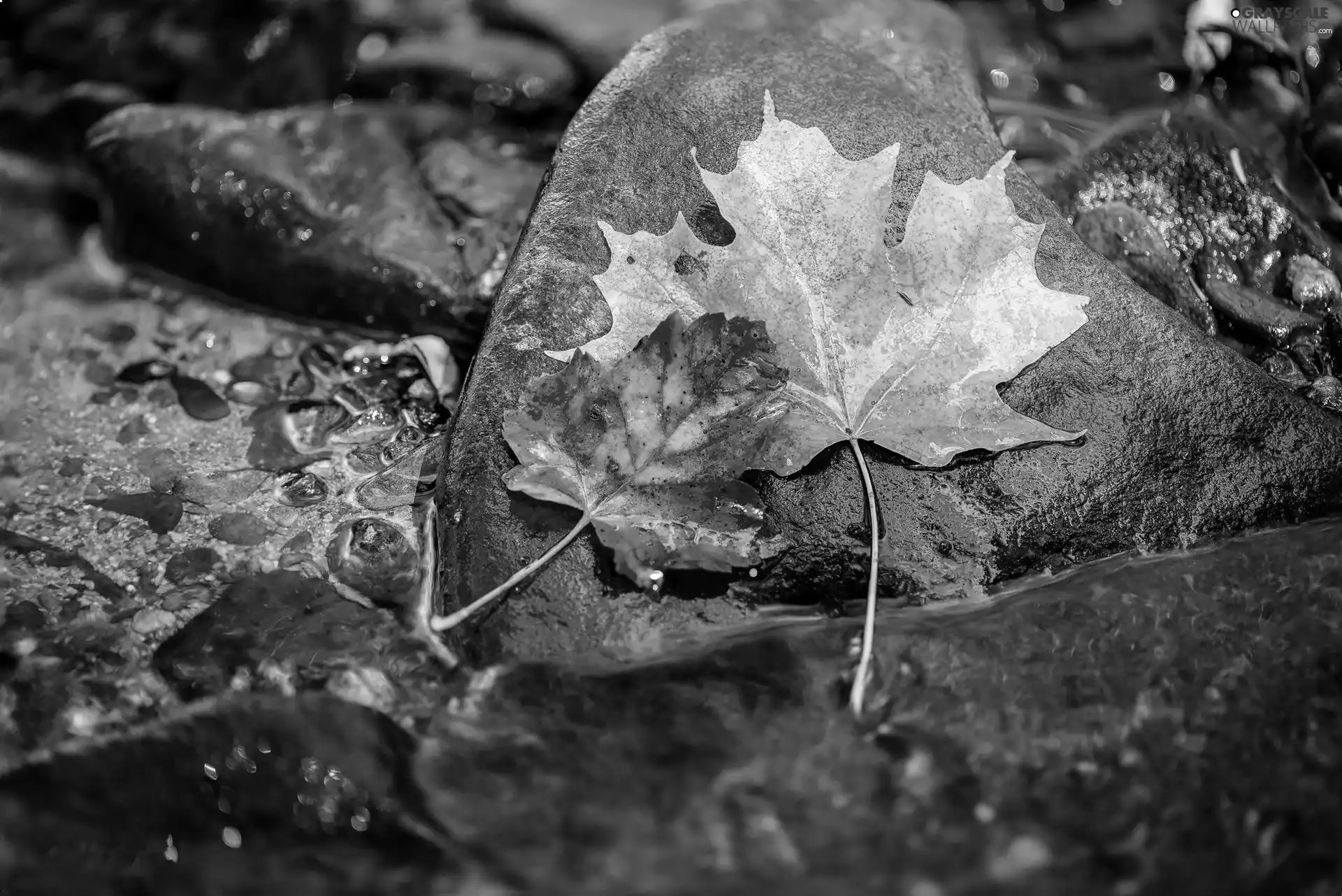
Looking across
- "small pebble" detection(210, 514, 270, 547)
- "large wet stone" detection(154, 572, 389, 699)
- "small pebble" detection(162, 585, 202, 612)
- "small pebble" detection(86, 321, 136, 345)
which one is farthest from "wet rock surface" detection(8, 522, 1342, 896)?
"small pebble" detection(86, 321, 136, 345)

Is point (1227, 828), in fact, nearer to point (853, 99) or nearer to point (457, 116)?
point (853, 99)

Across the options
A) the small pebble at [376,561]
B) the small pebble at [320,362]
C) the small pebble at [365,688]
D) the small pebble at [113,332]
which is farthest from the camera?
the small pebble at [113,332]

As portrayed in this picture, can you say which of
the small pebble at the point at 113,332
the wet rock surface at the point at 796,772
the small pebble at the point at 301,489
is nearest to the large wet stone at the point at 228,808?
the wet rock surface at the point at 796,772

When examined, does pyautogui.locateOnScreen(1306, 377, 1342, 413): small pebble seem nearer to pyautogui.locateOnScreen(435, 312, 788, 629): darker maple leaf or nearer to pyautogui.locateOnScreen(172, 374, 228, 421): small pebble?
pyautogui.locateOnScreen(435, 312, 788, 629): darker maple leaf

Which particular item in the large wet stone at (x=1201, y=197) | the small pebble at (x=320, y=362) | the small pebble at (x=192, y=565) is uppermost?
the large wet stone at (x=1201, y=197)

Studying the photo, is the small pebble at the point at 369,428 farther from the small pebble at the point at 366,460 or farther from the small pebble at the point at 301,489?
the small pebble at the point at 301,489

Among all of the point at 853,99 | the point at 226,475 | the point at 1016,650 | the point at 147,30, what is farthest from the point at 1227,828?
the point at 147,30
